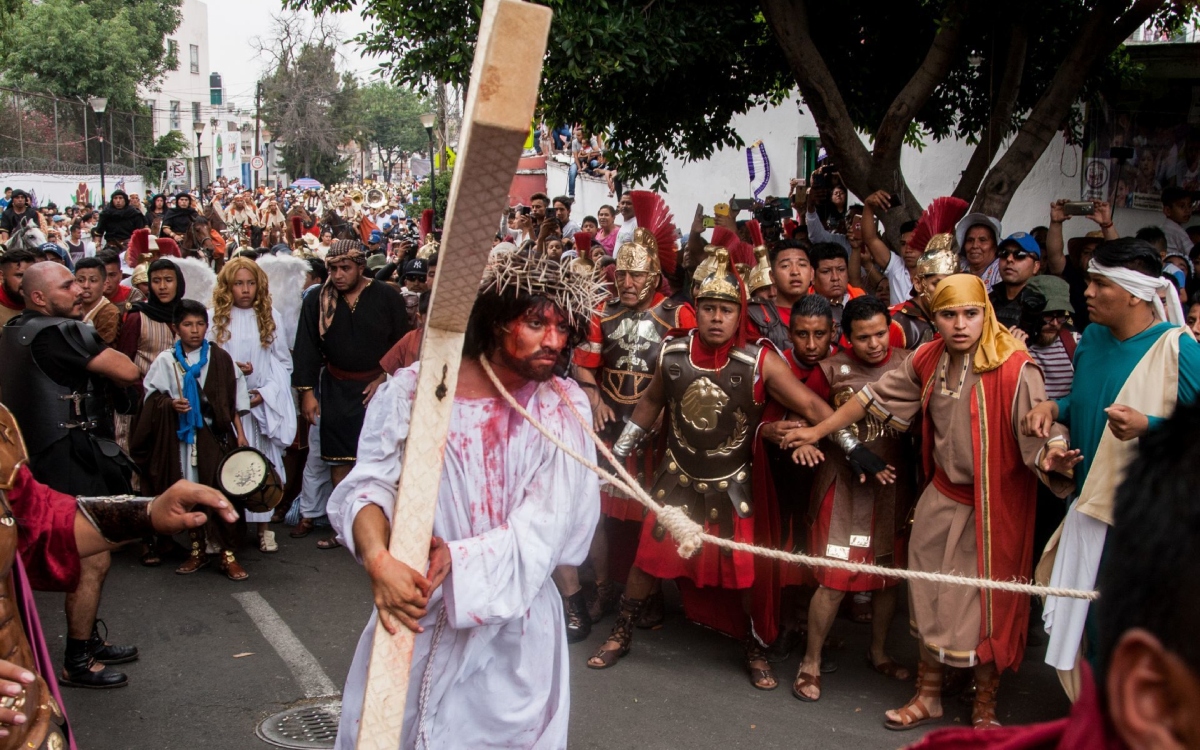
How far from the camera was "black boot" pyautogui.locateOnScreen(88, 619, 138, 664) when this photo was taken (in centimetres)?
530

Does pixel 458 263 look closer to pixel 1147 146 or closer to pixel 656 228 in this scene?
pixel 656 228

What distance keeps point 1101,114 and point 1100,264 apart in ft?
28.7

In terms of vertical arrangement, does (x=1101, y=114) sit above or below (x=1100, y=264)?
above

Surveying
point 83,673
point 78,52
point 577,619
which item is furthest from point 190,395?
point 78,52

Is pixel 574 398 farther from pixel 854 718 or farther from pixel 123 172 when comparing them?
pixel 123 172

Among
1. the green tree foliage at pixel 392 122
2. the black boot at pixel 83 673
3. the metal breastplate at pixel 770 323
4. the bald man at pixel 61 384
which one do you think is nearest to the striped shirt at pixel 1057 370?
the metal breastplate at pixel 770 323

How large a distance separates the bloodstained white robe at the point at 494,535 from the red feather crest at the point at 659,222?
3869 mm

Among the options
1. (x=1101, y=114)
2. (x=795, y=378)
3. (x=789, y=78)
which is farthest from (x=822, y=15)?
(x=795, y=378)

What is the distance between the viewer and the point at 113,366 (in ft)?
18.0

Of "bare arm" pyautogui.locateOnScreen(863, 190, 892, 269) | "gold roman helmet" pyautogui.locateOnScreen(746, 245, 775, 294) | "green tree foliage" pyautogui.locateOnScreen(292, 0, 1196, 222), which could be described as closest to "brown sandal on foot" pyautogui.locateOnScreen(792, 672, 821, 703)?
"gold roman helmet" pyautogui.locateOnScreen(746, 245, 775, 294)

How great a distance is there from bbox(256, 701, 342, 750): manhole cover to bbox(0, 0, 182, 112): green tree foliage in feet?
132

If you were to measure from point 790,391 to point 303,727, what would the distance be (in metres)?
2.65

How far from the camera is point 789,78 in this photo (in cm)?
1061

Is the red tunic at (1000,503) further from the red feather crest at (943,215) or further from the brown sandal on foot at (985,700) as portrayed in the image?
the red feather crest at (943,215)
